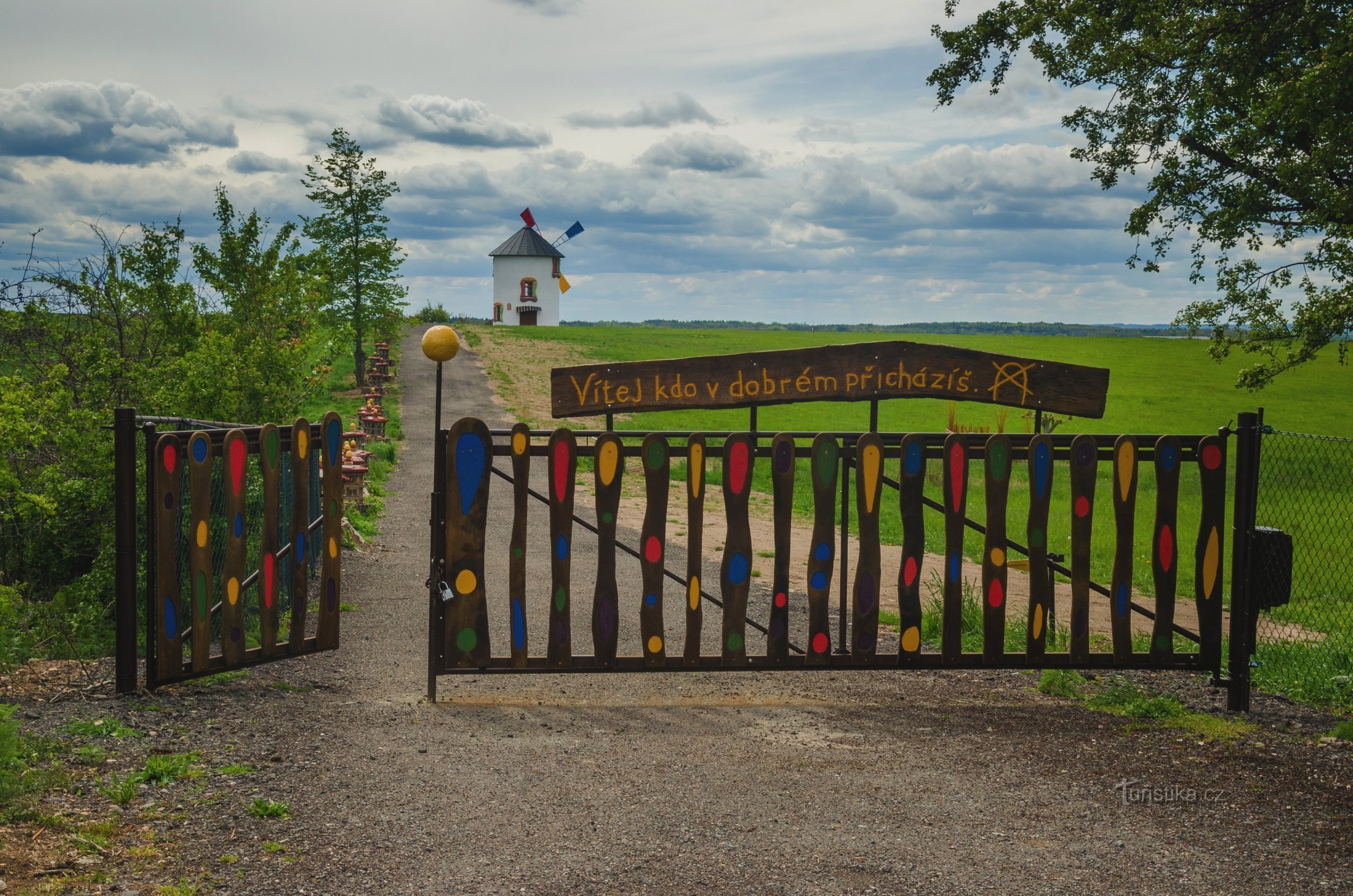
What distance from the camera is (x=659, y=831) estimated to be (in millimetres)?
5027

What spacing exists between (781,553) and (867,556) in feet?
2.06

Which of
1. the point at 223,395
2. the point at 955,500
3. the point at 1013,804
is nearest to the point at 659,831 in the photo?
the point at 1013,804

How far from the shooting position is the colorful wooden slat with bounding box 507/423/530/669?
7109mm

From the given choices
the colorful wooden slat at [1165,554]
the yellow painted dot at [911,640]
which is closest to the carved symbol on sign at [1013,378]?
the colorful wooden slat at [1165,554]

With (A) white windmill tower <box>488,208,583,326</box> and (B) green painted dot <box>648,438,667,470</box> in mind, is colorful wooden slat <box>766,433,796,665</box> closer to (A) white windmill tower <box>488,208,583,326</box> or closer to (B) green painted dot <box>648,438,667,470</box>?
(B) green painted dot <box>648,438,667,470</box>

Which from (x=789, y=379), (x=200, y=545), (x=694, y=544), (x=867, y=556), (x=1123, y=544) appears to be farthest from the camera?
(x=1123, y=544)

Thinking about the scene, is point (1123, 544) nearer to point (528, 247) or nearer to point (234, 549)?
point (234, 549)

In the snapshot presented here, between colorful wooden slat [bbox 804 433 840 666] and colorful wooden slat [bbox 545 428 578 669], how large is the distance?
1.71 m

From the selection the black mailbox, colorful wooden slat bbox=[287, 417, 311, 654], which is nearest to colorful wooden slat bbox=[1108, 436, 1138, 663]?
the black mailbox

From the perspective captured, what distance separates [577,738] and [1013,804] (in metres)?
2.60

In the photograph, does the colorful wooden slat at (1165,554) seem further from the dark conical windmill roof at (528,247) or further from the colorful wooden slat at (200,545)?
the dark conical windmill roof at (528,247)

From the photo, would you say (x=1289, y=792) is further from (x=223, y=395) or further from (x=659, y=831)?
(x=223, y=395)

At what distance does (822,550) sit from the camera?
741 centimetres

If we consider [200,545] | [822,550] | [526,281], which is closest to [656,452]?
[822,550]
